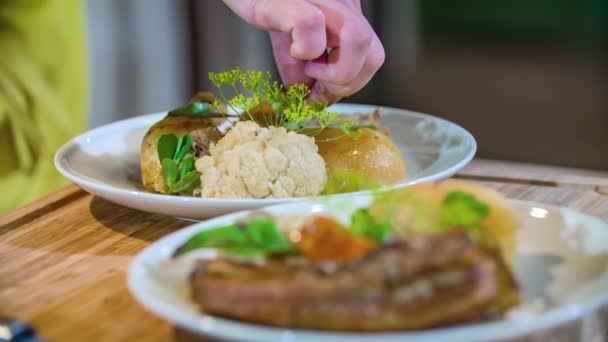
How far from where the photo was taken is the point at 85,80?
1.99 metres

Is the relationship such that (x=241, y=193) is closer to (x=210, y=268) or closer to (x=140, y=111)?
(x=210, y=268)

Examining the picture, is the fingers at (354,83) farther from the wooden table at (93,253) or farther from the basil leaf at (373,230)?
the basil leaf at (373,230)

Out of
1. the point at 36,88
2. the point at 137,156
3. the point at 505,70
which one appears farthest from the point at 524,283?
the point at 505,70

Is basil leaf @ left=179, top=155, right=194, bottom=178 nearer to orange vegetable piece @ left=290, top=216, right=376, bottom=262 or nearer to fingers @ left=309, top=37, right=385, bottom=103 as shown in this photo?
fingers @ left=309, top=37, right=385, bottom=103

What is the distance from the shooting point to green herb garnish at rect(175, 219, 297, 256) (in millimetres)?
726

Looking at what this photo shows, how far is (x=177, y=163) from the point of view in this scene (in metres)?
1.26

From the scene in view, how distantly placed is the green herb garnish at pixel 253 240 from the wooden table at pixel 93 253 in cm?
11

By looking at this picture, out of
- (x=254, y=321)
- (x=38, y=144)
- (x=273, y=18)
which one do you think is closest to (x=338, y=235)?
(x=254, y=321)

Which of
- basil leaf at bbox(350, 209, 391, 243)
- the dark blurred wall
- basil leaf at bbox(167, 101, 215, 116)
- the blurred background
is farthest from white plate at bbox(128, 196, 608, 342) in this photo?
the dark blurred wall

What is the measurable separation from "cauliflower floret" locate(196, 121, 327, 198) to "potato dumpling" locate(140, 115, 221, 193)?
0.09 m

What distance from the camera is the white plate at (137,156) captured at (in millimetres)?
1116

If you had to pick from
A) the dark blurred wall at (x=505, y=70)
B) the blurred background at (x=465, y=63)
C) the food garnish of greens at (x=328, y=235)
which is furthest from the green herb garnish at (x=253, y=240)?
the dark blurred wall at (x=505, y=70)

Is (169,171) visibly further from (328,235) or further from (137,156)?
(328,235)

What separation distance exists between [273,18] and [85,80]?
82 centimetres
